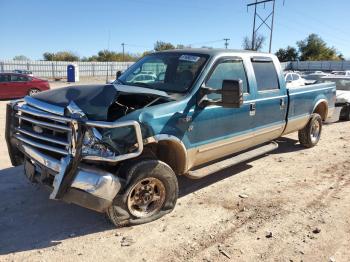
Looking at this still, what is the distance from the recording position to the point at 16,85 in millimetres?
17484

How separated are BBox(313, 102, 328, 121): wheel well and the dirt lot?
2.39 metres

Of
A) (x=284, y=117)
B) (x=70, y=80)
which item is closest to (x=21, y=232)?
→ (x=284, y=117)

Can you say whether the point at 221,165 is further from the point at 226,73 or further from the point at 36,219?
the point at 36,219

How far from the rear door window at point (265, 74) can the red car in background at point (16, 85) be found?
14.0 metres

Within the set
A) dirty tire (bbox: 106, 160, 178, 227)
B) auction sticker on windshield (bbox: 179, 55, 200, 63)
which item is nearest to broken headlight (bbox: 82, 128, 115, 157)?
dirty tire (bbox: 106, 160, 178, 227)

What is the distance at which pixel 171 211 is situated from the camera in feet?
14.3

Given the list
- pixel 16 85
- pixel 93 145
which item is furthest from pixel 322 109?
pixel 16 85

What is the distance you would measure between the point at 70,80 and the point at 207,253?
33.1 metres

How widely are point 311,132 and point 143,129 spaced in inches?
200

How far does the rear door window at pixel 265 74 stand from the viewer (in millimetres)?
5586

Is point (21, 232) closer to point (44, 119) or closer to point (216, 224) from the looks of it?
point (44, 119)

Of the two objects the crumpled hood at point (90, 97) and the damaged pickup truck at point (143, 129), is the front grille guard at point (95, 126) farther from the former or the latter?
the crumpled hood at point (90, 97)

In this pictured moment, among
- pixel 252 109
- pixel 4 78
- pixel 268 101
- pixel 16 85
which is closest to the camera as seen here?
pixel 252 109

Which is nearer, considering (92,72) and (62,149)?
(62,149)
